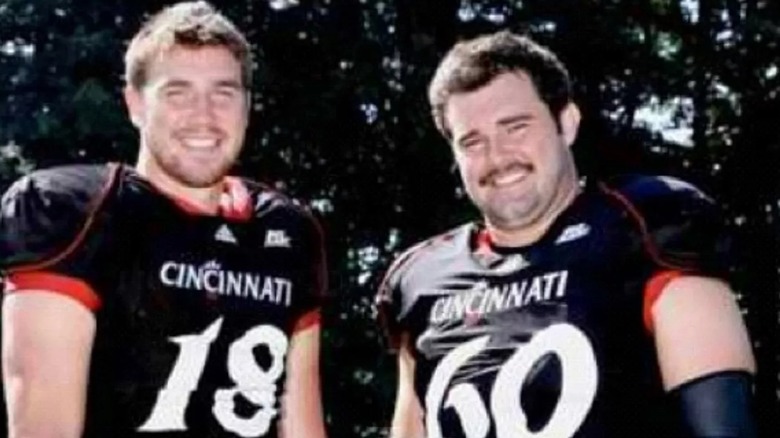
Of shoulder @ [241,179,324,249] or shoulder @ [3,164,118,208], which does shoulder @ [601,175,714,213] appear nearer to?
shoulder @ [241,179,324,249]

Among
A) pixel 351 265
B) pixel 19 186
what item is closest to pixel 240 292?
pixel 19 186

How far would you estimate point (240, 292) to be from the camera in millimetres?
3553

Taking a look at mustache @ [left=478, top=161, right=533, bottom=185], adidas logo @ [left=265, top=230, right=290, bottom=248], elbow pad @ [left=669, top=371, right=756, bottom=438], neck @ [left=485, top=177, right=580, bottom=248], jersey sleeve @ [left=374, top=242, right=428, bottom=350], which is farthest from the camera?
jersey sleeve @ [left=374, top=242, right=428, bottom=350]

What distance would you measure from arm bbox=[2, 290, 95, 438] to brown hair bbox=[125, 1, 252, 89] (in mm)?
576

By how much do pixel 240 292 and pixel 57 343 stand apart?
469mm

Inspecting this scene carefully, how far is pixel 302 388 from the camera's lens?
12.4 feet

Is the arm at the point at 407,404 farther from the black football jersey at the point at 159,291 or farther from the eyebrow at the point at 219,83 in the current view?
the eyebrow at the point at 219,83

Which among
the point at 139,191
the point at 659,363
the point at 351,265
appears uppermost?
the point at 139,191

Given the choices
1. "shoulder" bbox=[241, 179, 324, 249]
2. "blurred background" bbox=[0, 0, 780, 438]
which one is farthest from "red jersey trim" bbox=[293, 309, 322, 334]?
"blurred background" bbox=[0, 0, 780, 438]

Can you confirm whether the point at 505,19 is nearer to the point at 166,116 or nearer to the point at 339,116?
the point at 339,116

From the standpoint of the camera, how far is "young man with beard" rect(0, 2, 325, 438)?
3.28m

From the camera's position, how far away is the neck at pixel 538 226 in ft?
11.7

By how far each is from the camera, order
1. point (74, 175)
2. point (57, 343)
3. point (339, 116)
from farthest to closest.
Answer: point (339, 116) → point (74, 175) → point (57, 343)

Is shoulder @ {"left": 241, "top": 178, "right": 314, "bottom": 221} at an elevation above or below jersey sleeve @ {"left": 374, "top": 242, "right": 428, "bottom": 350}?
above
